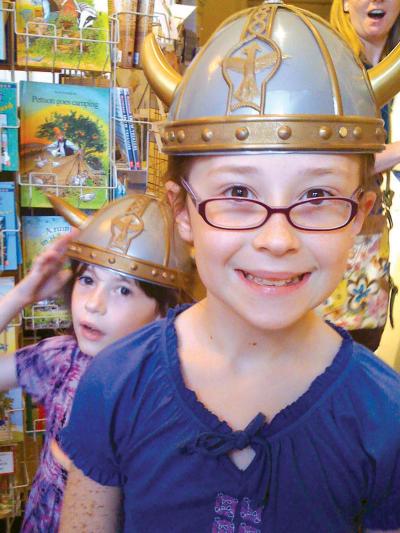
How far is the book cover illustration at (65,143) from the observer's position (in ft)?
6.40

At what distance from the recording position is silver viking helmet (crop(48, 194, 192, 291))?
4.29 feet

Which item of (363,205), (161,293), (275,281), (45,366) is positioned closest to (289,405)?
(275,281)

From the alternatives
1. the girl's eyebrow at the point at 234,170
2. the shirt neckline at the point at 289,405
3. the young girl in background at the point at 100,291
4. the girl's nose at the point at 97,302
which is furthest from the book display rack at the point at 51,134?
the girl's eyebrow at the point at 234,170

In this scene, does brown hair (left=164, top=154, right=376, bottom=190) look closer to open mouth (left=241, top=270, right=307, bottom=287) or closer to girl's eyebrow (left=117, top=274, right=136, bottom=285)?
open mouth (left=241, top=270, right=307, bottom=287)

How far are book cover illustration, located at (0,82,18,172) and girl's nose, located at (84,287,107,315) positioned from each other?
765 mm

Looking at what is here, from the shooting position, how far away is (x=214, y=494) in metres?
0.88

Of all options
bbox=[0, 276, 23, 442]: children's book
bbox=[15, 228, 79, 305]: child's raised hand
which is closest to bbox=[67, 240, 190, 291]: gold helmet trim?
bbox=[15, 228, 79, 305]: child's raised hand

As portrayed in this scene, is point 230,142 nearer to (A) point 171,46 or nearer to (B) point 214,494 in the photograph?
(B) point 214,494

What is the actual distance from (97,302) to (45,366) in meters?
0.29

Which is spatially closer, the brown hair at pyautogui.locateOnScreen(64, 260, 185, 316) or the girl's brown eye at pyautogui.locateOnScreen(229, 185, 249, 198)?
the girl's brown eye at pyautogui.locateOnScreen(229, 185, 249, 198)

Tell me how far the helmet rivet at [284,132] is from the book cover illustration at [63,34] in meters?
1.31

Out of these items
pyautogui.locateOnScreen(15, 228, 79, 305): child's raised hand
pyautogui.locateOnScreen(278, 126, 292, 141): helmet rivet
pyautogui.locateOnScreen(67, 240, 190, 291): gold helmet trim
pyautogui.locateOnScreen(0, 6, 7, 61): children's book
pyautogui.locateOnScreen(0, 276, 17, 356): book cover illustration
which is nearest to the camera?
pyautogui.locateOnScreen(278, 126, 292, 141): helmet rivet

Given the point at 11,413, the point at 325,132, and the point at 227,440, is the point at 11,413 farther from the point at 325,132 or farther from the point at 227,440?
the point at 325,132

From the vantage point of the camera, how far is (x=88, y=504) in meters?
1.01
